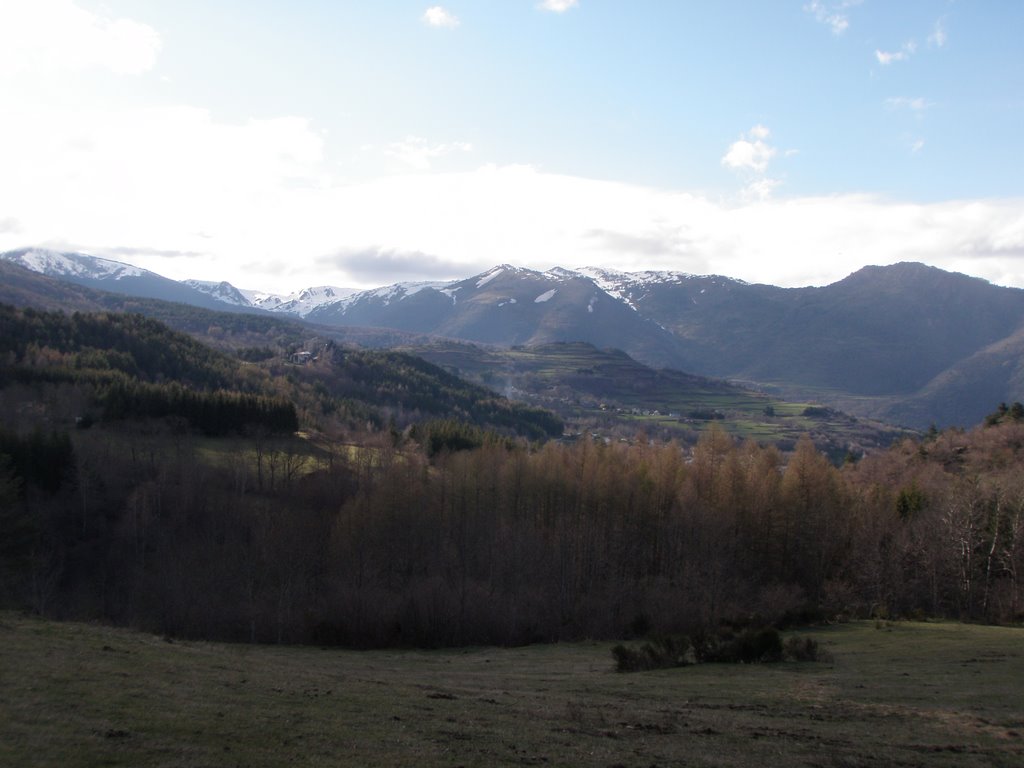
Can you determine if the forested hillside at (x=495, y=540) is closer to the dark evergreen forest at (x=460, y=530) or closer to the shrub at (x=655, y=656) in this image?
the dark evergreen forest at (x=460, y=530)

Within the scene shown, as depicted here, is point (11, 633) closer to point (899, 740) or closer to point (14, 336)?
point (899, 740)

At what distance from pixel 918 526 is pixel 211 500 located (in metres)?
65.7

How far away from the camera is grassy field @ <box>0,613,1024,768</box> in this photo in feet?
52.4

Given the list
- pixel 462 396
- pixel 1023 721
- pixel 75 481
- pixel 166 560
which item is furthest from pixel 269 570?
pixel 462 396

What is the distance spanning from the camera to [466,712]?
69.6ft

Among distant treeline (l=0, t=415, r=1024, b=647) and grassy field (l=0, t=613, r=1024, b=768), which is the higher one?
grassy field (l=0, t=613, r=1024, b=768)

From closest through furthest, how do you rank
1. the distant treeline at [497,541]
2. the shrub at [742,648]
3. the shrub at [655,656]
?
the shrub at [655,656], the shrub at [742,648], the distant treeline at [497,541]

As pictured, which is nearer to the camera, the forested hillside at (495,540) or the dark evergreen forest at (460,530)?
the forested hillside at (495,540)

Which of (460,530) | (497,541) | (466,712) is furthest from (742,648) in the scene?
(460,530)

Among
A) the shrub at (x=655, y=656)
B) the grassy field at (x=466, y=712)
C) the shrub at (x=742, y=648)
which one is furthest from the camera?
the shrub at (x=742, y=648)

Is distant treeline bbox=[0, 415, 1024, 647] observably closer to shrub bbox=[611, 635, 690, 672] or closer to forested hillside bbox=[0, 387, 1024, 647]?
forested hillside bbox=[0, 387, 1024, 647]

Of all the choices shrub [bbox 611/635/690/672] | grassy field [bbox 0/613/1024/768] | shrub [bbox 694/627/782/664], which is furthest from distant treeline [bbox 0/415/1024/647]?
grassy field [bbox 0/613/1024/768]

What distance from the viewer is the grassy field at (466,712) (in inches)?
629

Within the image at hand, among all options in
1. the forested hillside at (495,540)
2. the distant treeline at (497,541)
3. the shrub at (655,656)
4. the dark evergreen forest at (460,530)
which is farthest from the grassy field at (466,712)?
the distant treeline at (497,541)
